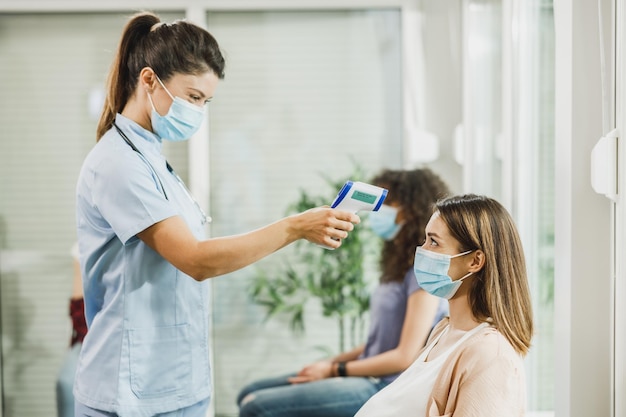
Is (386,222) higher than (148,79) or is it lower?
lower

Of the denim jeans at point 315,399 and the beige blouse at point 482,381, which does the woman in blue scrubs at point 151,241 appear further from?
the denim jeans at point 315,399

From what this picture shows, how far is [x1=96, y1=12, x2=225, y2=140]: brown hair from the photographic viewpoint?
1.57 metres

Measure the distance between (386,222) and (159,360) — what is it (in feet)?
3.34

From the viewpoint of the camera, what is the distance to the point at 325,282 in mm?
3049

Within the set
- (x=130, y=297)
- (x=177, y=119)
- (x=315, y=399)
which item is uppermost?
(x=177, y=119)

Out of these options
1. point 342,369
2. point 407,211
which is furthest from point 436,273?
point 342,369

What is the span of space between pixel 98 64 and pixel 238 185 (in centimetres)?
78

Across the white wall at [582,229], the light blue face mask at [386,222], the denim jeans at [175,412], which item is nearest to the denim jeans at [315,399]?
the light blue face mask at [386,222]

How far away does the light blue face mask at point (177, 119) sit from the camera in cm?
161

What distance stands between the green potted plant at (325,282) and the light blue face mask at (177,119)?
55.4 inches

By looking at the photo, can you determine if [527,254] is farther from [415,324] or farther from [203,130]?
[203,130]

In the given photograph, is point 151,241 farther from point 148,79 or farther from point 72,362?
point 72,362

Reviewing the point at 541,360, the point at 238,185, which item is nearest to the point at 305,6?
the point at 238,185

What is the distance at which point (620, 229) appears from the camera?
144 centimetres
